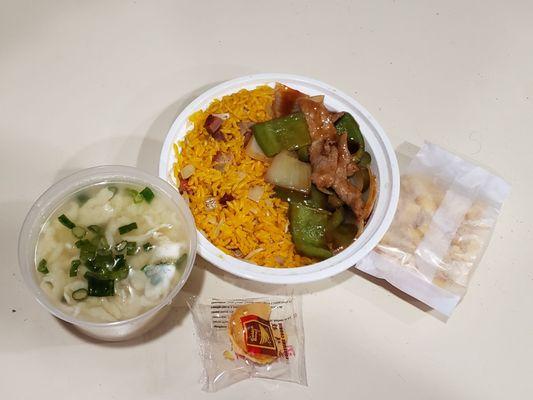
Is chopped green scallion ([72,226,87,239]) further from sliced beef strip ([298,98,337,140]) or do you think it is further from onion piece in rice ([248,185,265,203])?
sliced beef strip ([298,98,337,140])

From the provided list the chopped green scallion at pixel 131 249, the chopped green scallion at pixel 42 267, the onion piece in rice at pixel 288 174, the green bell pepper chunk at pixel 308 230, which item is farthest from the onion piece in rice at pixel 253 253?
the chopped green scallion at pixel 42 267

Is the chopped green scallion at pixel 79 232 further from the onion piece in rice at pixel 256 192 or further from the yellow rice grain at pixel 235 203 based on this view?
the onion piece in rice at pixel 256 192

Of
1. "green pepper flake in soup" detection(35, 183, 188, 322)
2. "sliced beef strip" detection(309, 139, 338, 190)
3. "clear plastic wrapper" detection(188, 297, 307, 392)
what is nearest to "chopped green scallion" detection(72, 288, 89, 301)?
"green pepper flake in soup" detection(35, 183, 188, 322)

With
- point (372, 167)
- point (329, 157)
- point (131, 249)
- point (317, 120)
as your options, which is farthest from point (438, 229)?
point (131, 249)

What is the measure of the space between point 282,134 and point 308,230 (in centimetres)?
32

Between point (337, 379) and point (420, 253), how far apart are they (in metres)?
0.47

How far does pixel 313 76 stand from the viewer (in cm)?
212

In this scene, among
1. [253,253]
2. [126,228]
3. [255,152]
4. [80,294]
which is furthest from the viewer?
[255,152]

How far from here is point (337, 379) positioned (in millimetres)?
1518

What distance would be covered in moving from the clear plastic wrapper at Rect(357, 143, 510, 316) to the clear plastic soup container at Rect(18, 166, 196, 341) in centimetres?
60

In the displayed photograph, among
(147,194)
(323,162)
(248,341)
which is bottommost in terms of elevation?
(248,341)

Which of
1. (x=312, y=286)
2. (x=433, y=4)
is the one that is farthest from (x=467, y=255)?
(x=433, y=4)

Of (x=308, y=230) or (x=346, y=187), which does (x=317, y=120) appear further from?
(x=308, y=230)

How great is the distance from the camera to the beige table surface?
152cm
